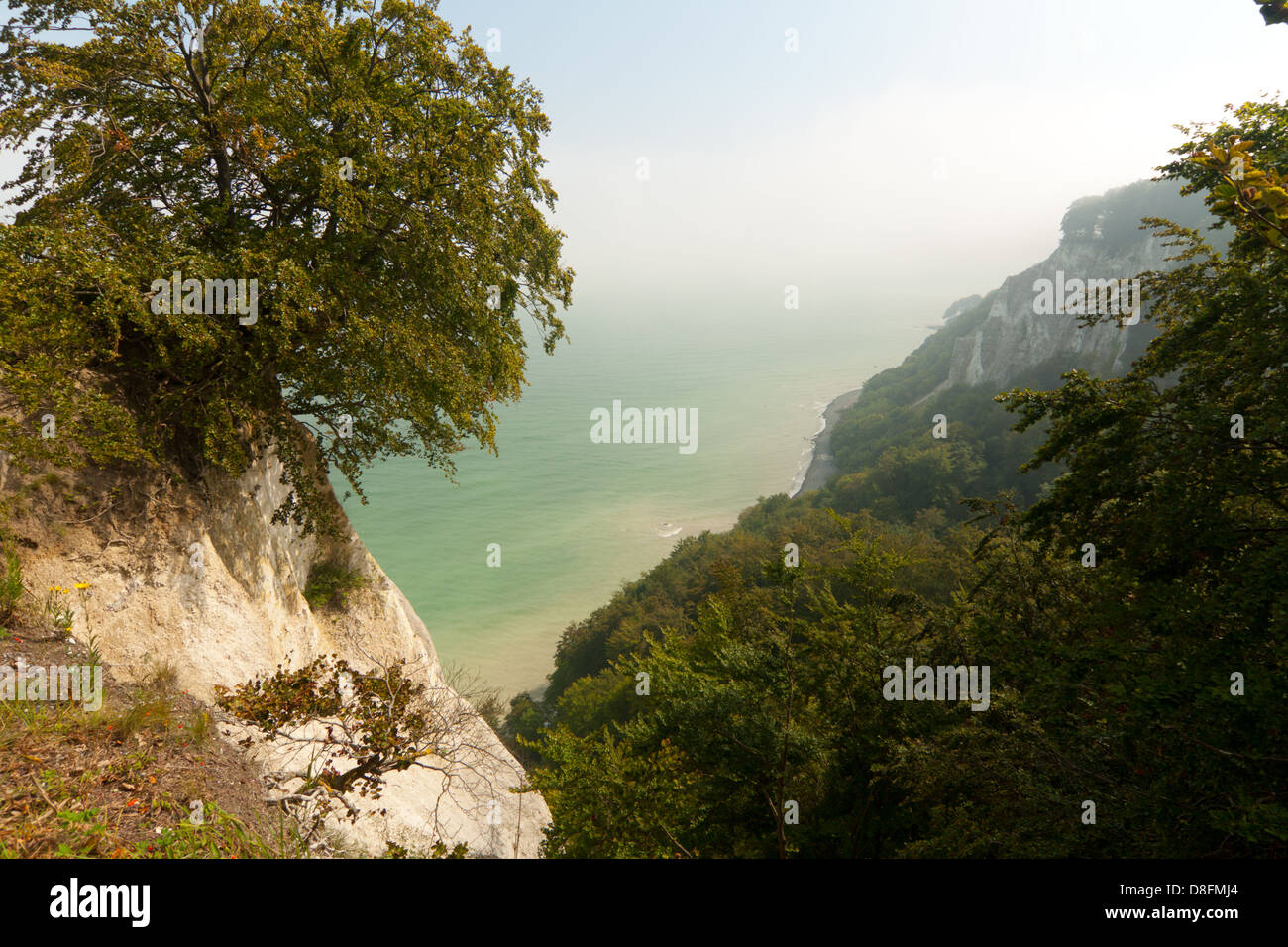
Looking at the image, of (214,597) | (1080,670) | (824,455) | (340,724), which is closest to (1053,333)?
(824,455)

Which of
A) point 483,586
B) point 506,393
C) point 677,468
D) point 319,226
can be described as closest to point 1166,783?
point 506,393

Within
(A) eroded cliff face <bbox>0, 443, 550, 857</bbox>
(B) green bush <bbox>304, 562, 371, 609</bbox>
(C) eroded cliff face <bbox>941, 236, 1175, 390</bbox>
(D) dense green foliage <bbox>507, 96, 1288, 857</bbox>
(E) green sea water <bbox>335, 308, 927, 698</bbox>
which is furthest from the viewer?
(C) eroded cliff face <bbox>941, 236, 1175, 390</bbox>

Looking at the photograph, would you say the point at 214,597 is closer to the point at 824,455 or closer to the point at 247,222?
the point at 247,222

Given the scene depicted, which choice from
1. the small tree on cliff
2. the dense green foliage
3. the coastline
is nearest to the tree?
the small tree on cliff

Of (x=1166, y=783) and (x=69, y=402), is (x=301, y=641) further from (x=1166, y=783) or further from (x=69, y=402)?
(x=1166, y=783)

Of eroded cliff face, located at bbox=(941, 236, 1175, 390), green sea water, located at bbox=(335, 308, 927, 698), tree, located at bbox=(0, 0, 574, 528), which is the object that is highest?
eroded cliff face, located at bbox=(941, 236, 1175, 390)

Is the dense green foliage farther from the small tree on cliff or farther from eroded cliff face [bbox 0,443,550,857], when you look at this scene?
the small tree on cliff
